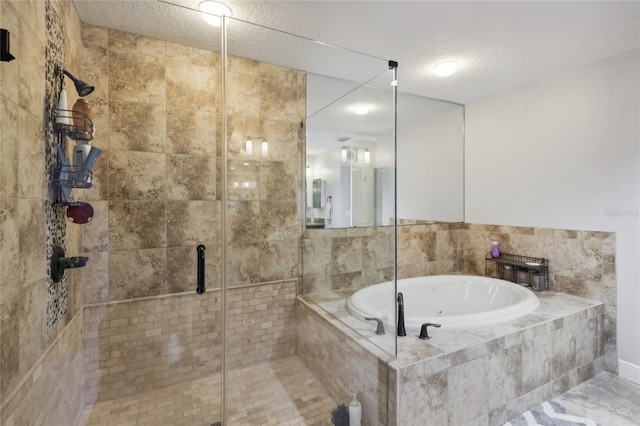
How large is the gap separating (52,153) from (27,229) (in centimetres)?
42

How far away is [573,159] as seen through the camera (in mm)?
2463

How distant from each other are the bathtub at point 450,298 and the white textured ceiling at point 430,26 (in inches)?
65.9

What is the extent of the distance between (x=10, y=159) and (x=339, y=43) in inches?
74.5

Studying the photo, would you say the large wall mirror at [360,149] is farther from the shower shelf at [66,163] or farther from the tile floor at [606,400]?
the tile floor at [606,400]

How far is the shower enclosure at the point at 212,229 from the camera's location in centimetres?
Result: 187

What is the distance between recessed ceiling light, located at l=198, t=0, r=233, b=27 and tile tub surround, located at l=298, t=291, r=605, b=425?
2030mm

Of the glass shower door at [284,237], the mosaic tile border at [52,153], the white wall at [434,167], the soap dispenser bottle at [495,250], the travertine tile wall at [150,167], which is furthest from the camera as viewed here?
the white wall at [434,167]

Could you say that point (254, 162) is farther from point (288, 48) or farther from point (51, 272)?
point (51, 272)

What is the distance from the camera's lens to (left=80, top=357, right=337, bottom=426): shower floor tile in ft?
5.83

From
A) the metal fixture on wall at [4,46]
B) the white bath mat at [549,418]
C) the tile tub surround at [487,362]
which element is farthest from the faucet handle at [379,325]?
the metal fixture on wall at [4,46]

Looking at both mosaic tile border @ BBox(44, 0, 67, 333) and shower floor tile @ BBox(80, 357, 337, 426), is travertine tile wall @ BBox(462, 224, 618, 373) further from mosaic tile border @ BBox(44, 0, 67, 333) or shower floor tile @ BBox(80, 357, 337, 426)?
mosaic tile border @ BBox(44, 0, 67, 333)

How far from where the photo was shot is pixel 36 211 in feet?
4.02

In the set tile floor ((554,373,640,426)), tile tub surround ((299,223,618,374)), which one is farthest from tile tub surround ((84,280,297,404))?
tile floor ((554,373,640,426))

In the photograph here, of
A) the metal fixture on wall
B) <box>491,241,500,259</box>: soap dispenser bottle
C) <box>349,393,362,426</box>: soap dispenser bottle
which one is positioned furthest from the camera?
<box>491,241,500,259</box>: soap dispenser bottle
